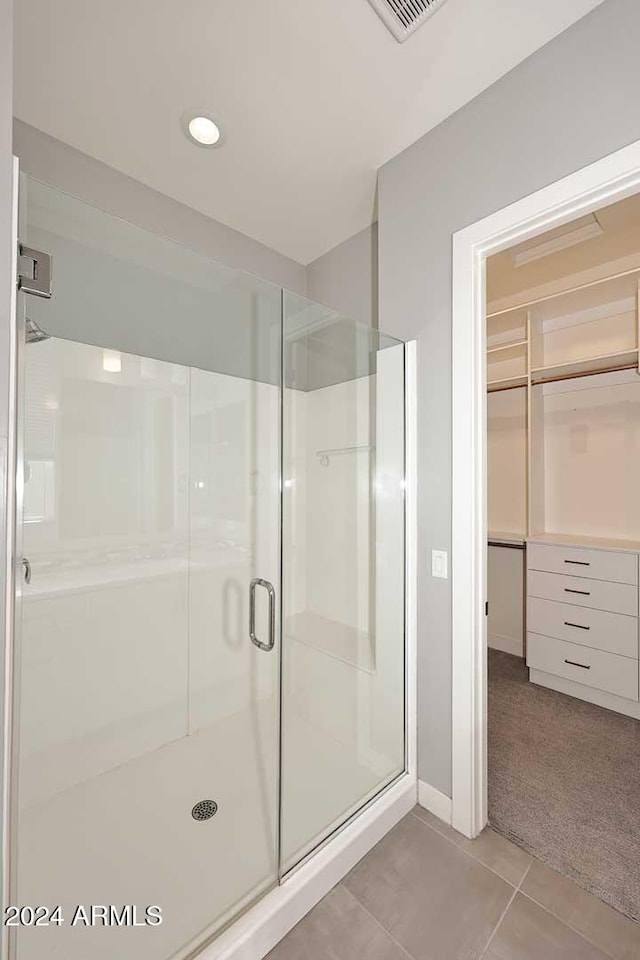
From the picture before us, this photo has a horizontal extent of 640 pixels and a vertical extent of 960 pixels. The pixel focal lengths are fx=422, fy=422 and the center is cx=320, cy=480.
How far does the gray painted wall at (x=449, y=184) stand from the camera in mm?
1310

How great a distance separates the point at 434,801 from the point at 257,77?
289cm

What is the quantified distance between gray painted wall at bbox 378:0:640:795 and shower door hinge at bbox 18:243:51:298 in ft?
4.44

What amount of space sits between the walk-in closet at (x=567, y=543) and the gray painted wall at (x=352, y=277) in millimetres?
819

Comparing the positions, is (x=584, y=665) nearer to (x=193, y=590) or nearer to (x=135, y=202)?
(x=193, y=590)

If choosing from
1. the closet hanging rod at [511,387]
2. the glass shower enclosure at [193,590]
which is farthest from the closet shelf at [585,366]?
the glass shower enclosure at [193,590]

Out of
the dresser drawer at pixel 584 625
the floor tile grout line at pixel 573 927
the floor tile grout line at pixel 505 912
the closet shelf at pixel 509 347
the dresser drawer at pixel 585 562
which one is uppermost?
the closet shelf at pixel 509 347

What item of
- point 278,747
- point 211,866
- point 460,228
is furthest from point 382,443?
point 211,866

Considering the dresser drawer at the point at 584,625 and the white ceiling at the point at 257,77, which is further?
the dresser drawer at the point at 584,625

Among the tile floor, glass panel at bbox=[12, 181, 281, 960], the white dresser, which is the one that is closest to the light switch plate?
glass panel at bbox=[12, 181, 281, 960]

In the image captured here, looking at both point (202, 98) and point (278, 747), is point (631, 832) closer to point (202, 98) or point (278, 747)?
point (278, 747)

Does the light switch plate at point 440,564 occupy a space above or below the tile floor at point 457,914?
above

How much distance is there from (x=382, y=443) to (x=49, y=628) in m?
1.58

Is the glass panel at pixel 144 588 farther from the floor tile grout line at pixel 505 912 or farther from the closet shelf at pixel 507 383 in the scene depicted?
the closet shelf at pixel 507 383

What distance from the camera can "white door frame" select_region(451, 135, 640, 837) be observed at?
1601 millimetres
